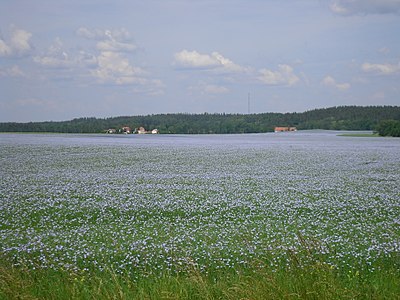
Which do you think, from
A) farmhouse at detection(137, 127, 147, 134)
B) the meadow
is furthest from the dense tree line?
the meadow

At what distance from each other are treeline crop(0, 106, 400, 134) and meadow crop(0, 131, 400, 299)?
145 m

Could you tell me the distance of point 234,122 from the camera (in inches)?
7229

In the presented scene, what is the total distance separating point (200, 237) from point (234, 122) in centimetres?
17090

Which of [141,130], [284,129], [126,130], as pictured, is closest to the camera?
[126,130]

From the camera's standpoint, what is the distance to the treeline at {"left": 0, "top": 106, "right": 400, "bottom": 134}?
171m

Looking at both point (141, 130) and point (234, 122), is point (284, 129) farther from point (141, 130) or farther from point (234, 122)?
point (141, 130)

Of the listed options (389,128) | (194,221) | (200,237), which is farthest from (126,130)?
(200,237)

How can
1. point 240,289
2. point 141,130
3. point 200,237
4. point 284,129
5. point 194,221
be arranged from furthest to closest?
point 284,129
point 141,130
point 194,221
point 200,237
point 240,289

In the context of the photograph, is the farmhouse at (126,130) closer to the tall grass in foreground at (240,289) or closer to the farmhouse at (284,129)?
the farmhouse at (284,129)

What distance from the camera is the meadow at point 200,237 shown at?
734cm

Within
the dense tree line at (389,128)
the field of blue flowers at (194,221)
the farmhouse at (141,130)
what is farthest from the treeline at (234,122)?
the field of blue flowers at (194,221)

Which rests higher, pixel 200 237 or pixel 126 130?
pixel 126 130

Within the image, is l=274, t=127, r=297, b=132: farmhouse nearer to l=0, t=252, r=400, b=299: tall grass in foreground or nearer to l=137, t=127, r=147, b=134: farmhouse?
l=137, t=127, r=147, b=134: farmhouse

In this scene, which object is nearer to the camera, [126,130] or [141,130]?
[126,130]
